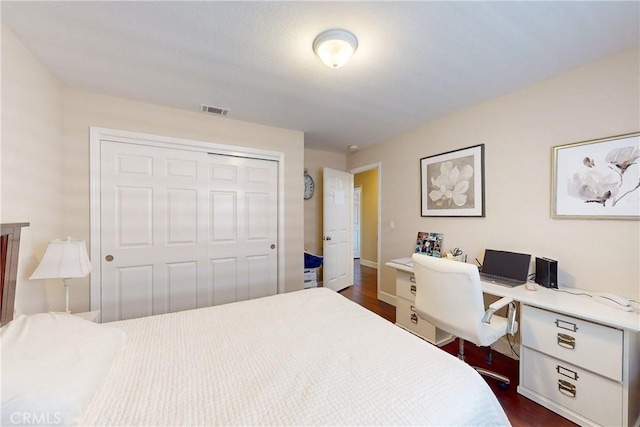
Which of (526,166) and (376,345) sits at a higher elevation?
(526,166)

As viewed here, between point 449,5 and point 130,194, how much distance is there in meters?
2.81

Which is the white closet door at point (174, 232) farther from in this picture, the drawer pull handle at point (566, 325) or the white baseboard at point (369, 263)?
the white baseboard at point (369, 263)

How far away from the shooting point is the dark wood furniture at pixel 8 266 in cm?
125

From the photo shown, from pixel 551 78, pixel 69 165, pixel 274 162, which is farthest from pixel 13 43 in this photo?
pixel 551 78

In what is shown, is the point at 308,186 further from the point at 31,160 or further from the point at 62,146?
the point at 31,160

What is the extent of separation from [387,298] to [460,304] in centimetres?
197

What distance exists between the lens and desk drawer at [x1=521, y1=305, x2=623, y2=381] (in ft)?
4.42

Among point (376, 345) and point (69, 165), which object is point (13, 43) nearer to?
point (69, 165)

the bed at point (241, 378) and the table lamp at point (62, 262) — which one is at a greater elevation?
the table lamp at point (62, 262)

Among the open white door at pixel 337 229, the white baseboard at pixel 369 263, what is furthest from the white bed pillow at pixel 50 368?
the white baseboard at pixel 369 263

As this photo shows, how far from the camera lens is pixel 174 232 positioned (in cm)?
248

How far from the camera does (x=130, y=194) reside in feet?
7.56

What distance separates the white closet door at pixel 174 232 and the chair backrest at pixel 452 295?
1823 mm
